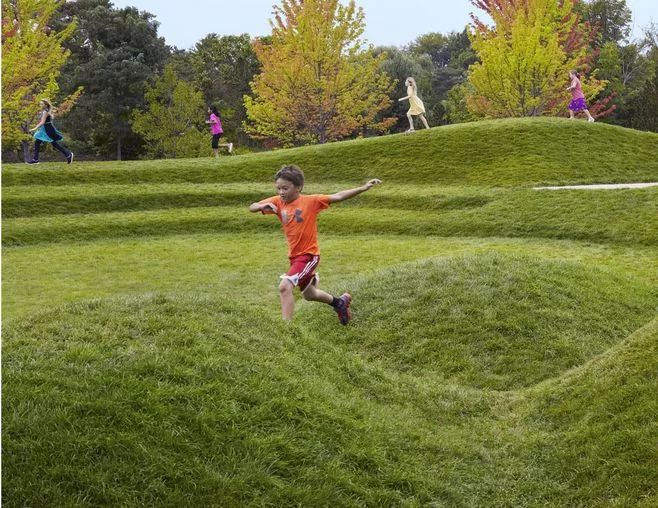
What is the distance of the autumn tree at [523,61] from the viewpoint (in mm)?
27250

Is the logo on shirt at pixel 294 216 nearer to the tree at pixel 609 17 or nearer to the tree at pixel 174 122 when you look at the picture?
the tree at pixel 174 122

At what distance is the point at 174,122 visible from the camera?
36.9m

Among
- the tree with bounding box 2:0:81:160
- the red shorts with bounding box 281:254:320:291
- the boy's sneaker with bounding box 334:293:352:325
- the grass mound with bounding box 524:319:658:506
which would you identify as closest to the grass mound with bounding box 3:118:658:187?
the tree with bounding box 2:0:81:160

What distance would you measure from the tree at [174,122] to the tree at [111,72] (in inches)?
84.1

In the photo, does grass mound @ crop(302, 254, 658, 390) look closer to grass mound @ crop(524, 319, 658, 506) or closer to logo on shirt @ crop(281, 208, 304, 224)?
grass mound @ crop(524, 319, 658, 506)

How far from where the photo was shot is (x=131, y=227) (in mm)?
16125

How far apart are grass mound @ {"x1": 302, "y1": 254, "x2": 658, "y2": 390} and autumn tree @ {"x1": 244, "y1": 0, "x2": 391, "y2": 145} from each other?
76.1ft

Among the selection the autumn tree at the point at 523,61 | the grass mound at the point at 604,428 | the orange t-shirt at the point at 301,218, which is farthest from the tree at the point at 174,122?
the grass mound at the point at 604,428

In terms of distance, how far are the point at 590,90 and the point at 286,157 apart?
1707cm

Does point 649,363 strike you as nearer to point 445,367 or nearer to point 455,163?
point 445,367

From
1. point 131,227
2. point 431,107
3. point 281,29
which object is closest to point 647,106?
point 431,107

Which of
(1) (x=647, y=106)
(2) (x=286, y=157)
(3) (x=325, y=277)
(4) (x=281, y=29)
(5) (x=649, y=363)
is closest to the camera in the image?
(5) (x=649, y=363)

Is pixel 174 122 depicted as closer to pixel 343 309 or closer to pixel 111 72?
pixel 111 72

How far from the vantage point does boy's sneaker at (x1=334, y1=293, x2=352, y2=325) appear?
8094 mm
